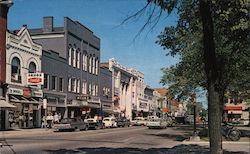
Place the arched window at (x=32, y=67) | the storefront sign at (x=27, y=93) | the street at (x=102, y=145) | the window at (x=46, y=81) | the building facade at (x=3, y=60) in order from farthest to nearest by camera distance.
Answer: the window at (x=46, y=81)
the arched window at (x=32, y=67)
the storefront sign at (x=27, y=93)
the building facade at (x=3, y=60)
the street at (x=102, y=145)

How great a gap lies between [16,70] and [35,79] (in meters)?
2.10

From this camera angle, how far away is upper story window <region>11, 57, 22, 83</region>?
45781mm

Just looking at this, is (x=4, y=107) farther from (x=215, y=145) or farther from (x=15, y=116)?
(x=215, y=145)

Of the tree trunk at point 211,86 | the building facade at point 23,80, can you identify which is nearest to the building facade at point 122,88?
the building facade at point 23,80

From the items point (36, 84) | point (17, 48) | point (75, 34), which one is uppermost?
point (75, 34)

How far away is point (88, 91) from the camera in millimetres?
69500

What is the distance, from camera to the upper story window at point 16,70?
4578 centimetres

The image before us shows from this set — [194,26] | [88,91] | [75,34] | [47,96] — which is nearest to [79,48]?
[75,34]

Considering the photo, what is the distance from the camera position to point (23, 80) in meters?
47.5

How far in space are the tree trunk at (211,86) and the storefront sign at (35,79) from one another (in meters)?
39.2

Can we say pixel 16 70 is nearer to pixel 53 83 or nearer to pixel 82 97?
pixel 53 83

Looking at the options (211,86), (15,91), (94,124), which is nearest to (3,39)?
(15,91)

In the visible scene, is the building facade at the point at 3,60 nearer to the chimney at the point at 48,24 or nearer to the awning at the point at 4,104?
the awning at the point at 4,104

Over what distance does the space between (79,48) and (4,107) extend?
26.9 m
